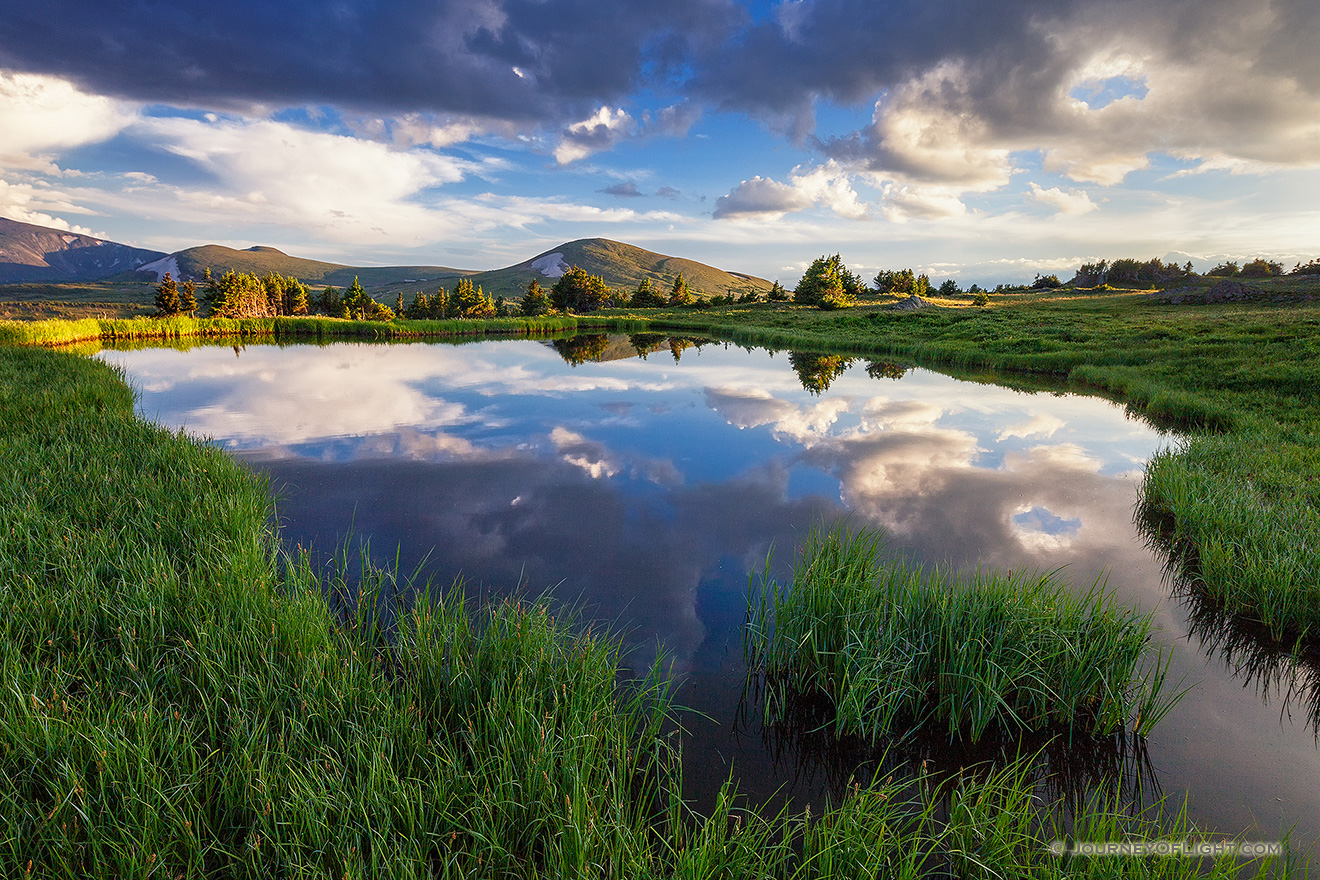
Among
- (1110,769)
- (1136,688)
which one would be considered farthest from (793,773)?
(1136,688)

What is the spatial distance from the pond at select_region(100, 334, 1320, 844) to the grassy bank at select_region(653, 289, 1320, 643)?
50 cm

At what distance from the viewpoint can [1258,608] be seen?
540 cm

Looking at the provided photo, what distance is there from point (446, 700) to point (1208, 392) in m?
21.0

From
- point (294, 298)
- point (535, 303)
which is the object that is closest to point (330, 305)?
point (294, 298)

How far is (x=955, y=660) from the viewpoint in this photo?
4082mm

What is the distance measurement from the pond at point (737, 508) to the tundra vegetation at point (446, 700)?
0.34m

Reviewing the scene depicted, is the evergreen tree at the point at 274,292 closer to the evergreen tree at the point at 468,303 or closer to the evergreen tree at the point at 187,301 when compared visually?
the evergreen tree at the point at 187,301

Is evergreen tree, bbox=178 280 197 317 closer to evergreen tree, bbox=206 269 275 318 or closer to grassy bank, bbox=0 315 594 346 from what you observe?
evergreen tree, bbox=206 269 275 318

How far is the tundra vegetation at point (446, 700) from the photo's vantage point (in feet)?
8.11

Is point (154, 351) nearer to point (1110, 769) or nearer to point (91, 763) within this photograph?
point (91, 763)

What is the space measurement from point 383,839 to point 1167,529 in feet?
31.9

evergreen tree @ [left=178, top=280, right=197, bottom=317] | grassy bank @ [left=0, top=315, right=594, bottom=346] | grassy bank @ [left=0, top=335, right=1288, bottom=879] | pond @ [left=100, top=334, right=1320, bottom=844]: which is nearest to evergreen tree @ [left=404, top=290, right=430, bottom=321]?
evergreen tree @ [left=178, top=280, right=197, bottom=317]

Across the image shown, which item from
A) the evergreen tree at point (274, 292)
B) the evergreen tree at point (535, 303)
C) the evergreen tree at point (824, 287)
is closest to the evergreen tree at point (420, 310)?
the evergreen tree at point (535, 303)

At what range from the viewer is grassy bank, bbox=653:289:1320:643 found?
5742mm
